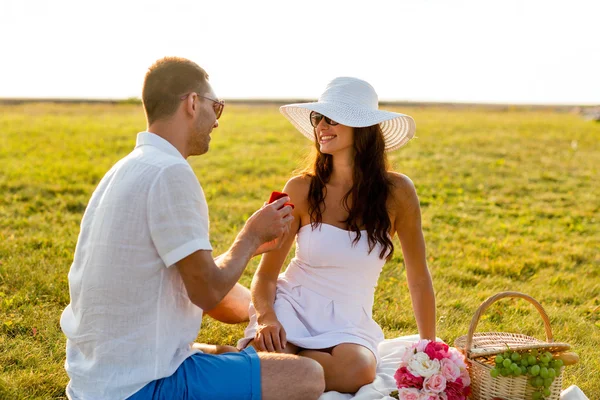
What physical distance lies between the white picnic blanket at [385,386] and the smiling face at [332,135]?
1559 mm

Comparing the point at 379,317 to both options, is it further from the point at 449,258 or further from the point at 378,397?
the point at 449,258

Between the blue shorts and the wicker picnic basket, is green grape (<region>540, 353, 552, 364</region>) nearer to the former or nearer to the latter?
the wicker picnic basket

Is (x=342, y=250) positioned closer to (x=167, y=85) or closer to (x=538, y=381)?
(x=538, y=381)

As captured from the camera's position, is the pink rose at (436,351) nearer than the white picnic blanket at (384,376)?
Yes

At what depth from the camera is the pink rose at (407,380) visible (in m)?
3.81

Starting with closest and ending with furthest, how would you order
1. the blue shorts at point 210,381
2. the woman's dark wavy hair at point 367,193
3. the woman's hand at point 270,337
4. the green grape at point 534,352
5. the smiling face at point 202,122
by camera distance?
the blue shorts at point 210,381
the smiling face at point 202,122
the green grape at point 534,352
the woman's hand at point 270,337
the woman's dark wavy hair at point 367,193

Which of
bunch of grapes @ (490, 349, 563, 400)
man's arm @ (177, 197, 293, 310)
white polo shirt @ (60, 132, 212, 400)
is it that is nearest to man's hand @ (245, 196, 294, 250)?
man's arm @ (177, 197, 293, 310)

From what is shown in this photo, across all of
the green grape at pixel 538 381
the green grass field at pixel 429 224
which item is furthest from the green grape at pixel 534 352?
the green grass field at pixel 429 224

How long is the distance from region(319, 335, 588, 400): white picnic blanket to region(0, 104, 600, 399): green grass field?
26.1 inches

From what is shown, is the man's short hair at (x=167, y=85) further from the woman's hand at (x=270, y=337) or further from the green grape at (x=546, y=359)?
the green grape at (x=546, y=359)

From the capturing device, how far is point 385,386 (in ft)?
14.4

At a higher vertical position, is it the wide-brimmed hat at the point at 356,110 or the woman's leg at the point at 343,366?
the wide-brimmed hat at the point at 356,110

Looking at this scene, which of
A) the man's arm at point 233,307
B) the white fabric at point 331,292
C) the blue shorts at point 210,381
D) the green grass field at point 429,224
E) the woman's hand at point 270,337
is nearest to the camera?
the blue shorts at point 210,381

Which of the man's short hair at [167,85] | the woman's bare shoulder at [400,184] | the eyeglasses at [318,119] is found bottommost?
the woman's bare shoulder at [400,184]
